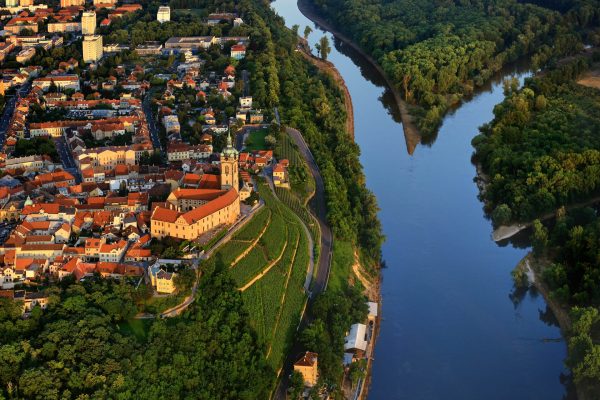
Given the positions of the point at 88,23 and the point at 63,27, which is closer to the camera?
the point at 88,23

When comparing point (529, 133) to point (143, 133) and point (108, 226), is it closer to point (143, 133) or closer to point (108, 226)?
point (143, 133)

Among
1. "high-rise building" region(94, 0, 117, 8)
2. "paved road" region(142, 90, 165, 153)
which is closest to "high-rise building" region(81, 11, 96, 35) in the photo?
"high-rise building" region(94, 0, 117, 8)

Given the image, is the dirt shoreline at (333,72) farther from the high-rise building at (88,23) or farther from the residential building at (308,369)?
the residential building at (308,369)

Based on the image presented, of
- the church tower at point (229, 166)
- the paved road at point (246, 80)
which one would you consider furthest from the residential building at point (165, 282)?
the paved road at point (246, 80)

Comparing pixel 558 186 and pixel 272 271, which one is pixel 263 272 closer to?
pixel 272 271

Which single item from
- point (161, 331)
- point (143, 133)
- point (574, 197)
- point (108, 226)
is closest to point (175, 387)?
point (161, 331)

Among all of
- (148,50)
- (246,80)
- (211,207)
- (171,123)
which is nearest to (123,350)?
(211,207)

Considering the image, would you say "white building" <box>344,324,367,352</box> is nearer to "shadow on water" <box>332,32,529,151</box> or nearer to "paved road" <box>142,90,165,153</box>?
"paved road" <box>142,90,165,153</box>
